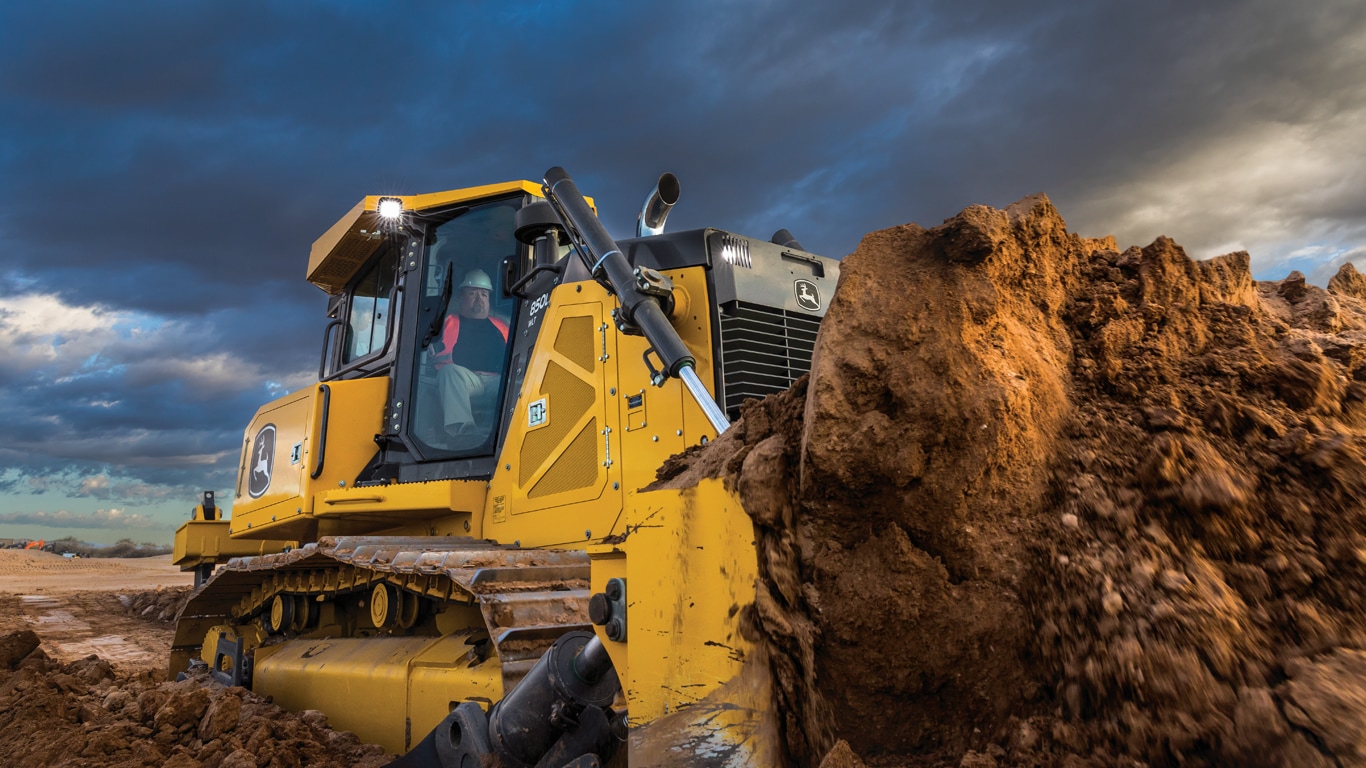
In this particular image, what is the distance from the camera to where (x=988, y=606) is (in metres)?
1.60

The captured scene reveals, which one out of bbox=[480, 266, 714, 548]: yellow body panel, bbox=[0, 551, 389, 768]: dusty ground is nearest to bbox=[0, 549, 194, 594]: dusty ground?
bbox=[0, 551, 389, 768]: dusty ground

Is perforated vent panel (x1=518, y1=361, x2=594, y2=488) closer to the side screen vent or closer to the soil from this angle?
the side screen vent

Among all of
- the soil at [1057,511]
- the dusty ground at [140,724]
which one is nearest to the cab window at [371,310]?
the dusty ground at [140,724]

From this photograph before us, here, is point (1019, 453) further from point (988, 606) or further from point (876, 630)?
point (876, 630)

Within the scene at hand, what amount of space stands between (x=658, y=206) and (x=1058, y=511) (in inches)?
119

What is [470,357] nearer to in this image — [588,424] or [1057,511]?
[588,424]

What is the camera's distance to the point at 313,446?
5309 mm

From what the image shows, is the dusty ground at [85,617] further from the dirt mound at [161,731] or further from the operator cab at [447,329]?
the operator cab at [447,329]

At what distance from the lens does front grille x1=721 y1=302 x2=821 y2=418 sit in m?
3.87

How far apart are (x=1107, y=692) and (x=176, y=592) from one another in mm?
16299

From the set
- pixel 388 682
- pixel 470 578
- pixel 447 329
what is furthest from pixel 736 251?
pixel 388 682

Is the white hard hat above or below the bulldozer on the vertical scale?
above

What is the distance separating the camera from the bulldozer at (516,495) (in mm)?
2002

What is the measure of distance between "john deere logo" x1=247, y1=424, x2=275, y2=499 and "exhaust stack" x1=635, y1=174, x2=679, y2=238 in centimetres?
319
